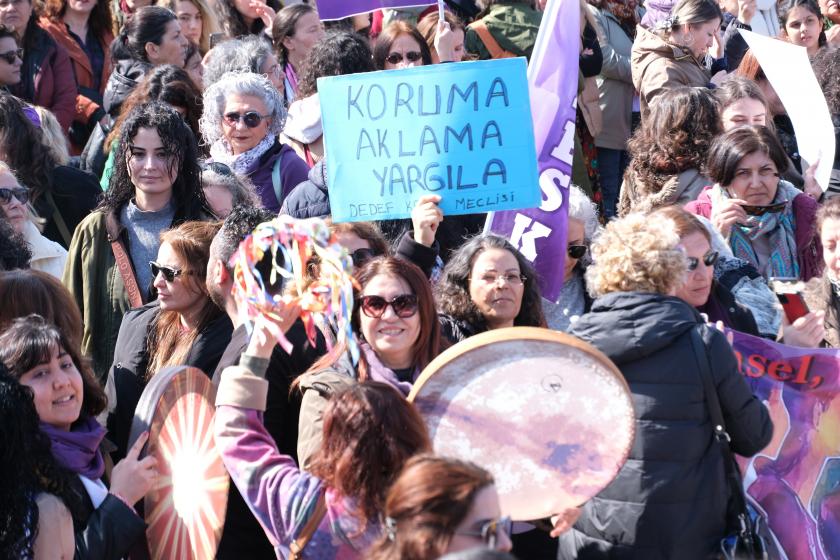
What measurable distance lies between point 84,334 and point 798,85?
3.81 meters

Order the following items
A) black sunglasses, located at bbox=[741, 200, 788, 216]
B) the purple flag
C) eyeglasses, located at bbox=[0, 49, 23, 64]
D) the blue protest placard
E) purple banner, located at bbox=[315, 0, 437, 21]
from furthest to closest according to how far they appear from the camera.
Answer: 1. eyeglasses, located at bbox=[0, 49, 23, 64]
2. purple banner, located at bbox=[315, 0, 437, 21]
3. black sunglasses, located at bbox=[741, 200, 788, 216]
4. the purple flag
5. the blue protest placard

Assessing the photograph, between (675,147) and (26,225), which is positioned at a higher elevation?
(675,147)

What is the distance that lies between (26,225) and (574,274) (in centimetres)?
248

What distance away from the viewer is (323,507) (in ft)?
11.3

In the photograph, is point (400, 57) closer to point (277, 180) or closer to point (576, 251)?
point (277, 180)

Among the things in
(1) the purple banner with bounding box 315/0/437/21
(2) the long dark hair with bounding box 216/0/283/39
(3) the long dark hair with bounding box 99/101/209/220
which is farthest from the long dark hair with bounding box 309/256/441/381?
(2) the long dark hair with bounding box 216/0/283/39

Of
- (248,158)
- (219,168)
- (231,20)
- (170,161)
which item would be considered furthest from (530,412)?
(231,20)

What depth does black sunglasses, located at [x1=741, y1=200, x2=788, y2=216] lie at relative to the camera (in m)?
6.04

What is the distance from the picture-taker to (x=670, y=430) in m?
4.14

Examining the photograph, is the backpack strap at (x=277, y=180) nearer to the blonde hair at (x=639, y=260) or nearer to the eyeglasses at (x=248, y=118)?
the eyeglasses at (x=248, y=118)

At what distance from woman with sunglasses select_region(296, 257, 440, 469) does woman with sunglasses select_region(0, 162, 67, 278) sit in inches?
87.4

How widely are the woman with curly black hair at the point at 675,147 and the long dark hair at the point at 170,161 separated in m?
2.06

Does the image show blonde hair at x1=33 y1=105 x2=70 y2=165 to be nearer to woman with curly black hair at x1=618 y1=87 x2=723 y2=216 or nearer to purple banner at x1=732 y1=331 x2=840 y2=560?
woman with curly black hair at x1=618 y1=87 x2=723 y2=216

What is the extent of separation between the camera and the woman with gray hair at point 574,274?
5.65 m
